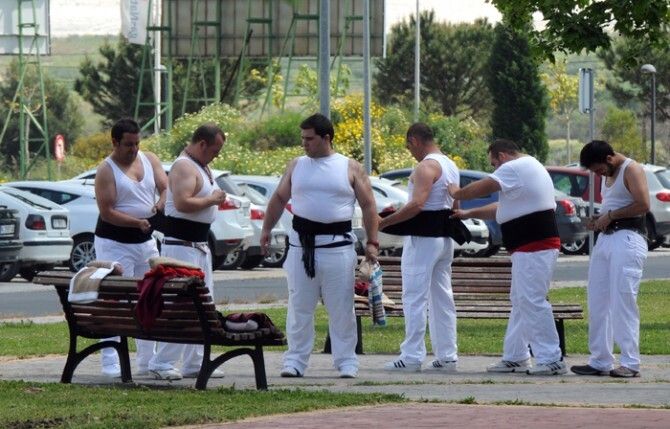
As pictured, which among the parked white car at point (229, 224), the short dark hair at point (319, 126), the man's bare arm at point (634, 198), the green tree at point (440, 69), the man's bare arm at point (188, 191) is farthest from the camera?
the green tree at point (440, 69)

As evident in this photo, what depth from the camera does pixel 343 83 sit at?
85.4 m

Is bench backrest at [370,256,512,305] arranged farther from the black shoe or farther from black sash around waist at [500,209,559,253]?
the black shoe

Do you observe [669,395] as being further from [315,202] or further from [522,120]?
[522,120]

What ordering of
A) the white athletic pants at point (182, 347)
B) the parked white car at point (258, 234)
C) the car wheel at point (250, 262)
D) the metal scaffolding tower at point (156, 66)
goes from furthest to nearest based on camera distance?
1. the metal scaffolding tower at point (156, 66)
2. the car wheel at point (250, 262)
3. the parked white car at point (258, 234)
4. the white athletic pants at point (182, 347)

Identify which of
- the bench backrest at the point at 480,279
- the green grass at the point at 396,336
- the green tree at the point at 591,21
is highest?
the green tree at the point at 591,21

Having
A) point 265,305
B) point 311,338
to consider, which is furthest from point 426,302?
point 265,305

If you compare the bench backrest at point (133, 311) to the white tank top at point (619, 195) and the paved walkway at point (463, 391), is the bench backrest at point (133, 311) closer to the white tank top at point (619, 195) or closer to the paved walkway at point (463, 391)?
the paved walkway at point (463, 391)

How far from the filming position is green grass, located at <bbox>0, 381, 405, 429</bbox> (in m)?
10.2

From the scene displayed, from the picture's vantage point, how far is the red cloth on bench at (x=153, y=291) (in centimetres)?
1205

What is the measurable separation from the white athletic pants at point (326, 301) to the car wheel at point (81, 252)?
16024 millimetres

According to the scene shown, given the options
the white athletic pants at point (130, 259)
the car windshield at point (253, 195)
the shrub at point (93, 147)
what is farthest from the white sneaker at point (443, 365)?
the shrub at point (93, 147)

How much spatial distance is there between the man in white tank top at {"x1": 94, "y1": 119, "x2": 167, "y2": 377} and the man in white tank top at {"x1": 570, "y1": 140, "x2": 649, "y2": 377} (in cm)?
309

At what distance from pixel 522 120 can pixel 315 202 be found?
70.1 metres

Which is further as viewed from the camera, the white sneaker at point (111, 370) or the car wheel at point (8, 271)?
the car wheel at point (8, 271)
